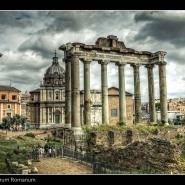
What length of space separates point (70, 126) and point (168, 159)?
11.5 meters

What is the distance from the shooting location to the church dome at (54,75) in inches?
2603

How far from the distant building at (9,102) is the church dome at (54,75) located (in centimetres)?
784

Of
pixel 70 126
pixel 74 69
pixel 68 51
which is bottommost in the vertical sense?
pixel 70 126

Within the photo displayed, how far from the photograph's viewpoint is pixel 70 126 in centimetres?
2597

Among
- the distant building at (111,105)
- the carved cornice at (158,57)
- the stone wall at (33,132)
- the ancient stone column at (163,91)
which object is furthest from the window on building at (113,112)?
the carved cornice at (158,57)

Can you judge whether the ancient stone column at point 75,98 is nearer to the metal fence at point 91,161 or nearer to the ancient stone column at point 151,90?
the metal fence at point 91,161

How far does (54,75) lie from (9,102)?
461 inches

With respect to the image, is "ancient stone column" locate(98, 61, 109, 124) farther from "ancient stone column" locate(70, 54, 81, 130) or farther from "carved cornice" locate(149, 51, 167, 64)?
"carved cornice" locate(149, 51, 167, 64)

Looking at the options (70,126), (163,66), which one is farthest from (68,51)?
(163,66)

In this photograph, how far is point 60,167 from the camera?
18.6m

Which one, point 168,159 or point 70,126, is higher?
point 70,126

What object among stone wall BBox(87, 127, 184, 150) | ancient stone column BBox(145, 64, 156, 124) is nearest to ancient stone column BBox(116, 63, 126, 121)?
ancient stone column BBox(145, 64, 156, 124)

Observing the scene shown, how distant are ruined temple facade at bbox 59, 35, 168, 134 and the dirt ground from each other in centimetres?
380
